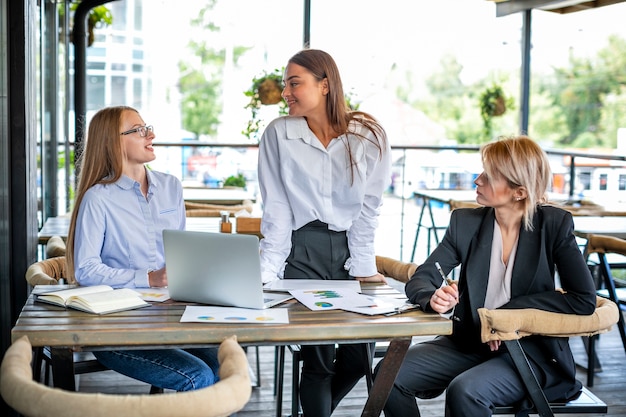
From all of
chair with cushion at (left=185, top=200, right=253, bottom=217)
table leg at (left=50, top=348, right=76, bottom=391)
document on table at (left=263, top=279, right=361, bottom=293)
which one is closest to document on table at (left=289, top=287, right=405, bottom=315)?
document on table at (left=263, top=279, right=361, bottom=293)

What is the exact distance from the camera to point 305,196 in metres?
2.57

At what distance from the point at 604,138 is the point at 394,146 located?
30.5ft

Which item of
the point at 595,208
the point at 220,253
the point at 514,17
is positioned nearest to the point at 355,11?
the point at 514,17

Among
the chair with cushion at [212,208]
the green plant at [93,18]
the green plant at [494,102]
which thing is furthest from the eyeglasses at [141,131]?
the green plant at [494,102]

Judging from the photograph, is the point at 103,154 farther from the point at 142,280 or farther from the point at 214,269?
Result: the point at 214,269

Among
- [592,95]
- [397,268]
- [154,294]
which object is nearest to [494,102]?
[397,268]

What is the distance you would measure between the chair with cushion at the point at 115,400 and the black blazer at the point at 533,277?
867 mm

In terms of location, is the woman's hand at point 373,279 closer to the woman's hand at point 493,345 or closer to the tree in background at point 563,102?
the woman's hand at point 493,345

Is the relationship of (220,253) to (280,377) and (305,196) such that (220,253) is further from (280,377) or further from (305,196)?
(280,377)

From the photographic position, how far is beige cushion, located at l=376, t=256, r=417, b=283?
2789mm

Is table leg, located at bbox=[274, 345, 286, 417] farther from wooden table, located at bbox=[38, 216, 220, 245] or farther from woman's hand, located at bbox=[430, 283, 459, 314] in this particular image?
woman's hand, located at bbox=[430, 283, 459, 314]

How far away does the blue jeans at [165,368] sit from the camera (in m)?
2.18

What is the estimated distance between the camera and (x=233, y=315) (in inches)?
77.8

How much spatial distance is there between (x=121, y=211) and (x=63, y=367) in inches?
30.2
